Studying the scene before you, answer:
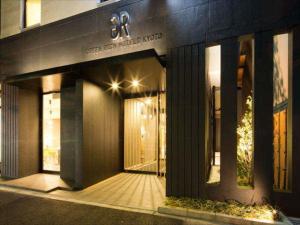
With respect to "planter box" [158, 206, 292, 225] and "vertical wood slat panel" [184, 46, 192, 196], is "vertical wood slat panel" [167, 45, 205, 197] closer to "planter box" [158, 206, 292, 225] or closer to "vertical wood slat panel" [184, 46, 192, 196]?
"vertical wood slat panel" [184, 46, 192, 196]

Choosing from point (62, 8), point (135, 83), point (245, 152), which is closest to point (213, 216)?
point (245, 152)

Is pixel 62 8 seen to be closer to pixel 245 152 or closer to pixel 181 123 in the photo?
pixel 181 123

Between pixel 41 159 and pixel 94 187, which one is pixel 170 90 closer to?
pixel 94 187

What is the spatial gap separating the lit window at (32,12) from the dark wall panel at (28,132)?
332 centimetres

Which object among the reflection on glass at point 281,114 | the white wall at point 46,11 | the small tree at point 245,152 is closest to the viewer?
the reflection on glass at point 281,114

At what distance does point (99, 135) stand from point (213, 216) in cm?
485

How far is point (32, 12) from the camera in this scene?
10102 mm

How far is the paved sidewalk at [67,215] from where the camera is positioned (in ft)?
15.7

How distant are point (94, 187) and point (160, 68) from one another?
14.7 ft

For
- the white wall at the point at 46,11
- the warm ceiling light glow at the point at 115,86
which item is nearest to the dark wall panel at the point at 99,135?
the warm ceiling light glow at the point at 115,86

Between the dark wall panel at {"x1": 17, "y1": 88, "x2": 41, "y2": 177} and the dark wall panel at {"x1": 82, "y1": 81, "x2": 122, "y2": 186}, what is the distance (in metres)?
3.28

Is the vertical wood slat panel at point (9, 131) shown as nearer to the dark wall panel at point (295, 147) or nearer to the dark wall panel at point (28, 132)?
the dark wall panel at point (28, 132)

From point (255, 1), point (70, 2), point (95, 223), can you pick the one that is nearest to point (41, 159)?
point (95, 223)

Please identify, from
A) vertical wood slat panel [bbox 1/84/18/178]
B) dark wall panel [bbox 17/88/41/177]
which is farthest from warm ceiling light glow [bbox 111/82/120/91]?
vertical wood slat panel [bbox 1/84/18/178]
